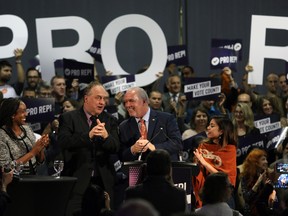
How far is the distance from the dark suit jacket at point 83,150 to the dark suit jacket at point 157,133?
0.17m

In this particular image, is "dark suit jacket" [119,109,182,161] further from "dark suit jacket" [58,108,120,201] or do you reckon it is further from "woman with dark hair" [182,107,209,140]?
"woman with dark hair" [182,107,209,140]

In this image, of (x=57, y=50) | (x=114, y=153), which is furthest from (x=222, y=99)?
(x=114, y=153)

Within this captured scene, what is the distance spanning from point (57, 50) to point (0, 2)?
3531mm

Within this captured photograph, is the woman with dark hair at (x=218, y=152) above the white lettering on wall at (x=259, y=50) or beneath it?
beneath

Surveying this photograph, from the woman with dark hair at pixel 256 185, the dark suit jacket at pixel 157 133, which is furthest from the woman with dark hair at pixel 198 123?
the dark suit jacket at pixel 157 133

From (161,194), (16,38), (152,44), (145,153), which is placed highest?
(16,38)

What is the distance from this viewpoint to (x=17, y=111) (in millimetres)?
7176

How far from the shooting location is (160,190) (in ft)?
18.2

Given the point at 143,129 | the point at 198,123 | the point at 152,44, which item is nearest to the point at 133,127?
the point at 143,129

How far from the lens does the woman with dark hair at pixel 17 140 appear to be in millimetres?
6988

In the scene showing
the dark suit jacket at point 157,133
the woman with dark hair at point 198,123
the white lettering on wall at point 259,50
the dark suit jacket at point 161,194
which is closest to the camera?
the dark suit jacket at point 161,194

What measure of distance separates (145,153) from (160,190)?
1758 millimetres

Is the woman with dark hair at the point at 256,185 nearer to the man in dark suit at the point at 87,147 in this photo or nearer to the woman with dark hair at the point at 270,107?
the woman with dark hair at the point at 270,107

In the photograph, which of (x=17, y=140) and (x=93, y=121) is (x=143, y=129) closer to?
(x=93, y=121)
